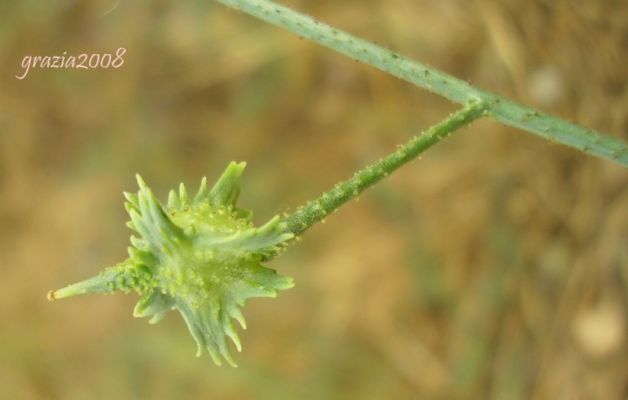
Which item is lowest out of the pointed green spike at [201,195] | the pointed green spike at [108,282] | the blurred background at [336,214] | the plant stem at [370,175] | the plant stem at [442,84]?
the blurred background at [336,214]

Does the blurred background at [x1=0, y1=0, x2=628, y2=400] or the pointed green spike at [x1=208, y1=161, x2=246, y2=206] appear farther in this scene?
the blurred background at [x1=0, y1=0, x2=628, y2=400]

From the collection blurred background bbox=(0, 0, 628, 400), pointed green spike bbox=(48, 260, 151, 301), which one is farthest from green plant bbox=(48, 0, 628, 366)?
blurred background bbox=(0, 0, 628, 400)

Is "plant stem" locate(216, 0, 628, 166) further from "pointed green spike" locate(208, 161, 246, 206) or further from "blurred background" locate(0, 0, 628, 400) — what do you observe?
"blurred background" locate(0, 0, 628, 400)

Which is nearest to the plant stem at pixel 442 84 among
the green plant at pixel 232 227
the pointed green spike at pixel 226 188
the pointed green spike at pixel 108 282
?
the green plant at pixel 232 227

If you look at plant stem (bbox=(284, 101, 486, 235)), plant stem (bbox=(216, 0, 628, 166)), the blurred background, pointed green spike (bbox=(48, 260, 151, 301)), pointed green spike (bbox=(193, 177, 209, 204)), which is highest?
plant stem (bbox=(216, 0, 628, 166))

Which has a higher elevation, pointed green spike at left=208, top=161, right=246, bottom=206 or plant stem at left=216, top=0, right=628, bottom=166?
plant stem at left=216, top=0, right=628, bottom=166

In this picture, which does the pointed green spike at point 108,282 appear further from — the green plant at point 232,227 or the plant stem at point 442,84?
the plant stem at point 442,84

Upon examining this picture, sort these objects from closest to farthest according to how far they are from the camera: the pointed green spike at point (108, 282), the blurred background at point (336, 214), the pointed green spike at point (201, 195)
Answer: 1. the pointed green spike at point (108, 282)
2. the pointed green spike at point (201, 195)
3. the blurred background at point (336, 214)

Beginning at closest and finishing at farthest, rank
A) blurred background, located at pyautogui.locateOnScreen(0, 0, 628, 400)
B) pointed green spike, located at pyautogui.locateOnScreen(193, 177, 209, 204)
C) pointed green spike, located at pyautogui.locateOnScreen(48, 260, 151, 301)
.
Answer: pointed green spike, located at pyautogui.locateOnScreen(48, 260, 151, 301), pointed green spike, located at pyautogui.locateOnScreen(193, 177, 209, 204), blurred background, located at pyautogui.locateOnScreen(0, 0, 628, 400)

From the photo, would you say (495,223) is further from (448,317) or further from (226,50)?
(226,50)
